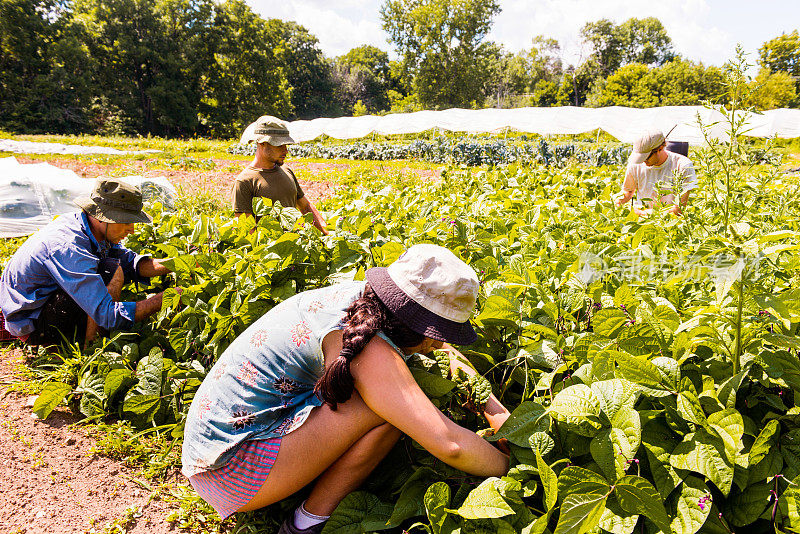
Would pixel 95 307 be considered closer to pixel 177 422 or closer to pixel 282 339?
pixel 177 422

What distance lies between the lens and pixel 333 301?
1569 mm

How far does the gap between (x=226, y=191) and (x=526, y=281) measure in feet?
33.6

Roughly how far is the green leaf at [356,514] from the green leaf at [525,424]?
0.50 m

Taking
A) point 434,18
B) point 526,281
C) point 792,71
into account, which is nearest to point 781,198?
point 526,281

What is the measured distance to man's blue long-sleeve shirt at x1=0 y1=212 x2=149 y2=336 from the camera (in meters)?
2.60

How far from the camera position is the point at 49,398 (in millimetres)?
2492

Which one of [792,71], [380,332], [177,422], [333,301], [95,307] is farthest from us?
[792,71]

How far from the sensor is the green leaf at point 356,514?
1.50m

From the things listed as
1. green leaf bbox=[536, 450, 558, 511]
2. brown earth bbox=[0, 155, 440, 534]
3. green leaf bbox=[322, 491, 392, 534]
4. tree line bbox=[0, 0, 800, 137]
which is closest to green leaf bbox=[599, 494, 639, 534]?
green leaf bbox=[536, 450, 558, 511]

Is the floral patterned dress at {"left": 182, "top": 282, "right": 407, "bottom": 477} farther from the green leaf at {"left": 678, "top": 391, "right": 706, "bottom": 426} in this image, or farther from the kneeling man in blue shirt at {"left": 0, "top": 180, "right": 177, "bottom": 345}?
the kneeling man in blue shirt at {"left": 0, "top": 180, "right": 177, "bottom": 345}

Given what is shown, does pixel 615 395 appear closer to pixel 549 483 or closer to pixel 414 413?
pixel 549 483

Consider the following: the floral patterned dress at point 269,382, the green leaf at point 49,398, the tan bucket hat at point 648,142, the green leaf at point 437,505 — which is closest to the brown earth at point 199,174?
the tan bucket hat at point 648,142

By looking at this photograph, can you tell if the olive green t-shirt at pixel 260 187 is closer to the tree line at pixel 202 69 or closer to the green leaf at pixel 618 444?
the green leaf at pixel 618 444

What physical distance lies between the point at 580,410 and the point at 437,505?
0.45 metres
